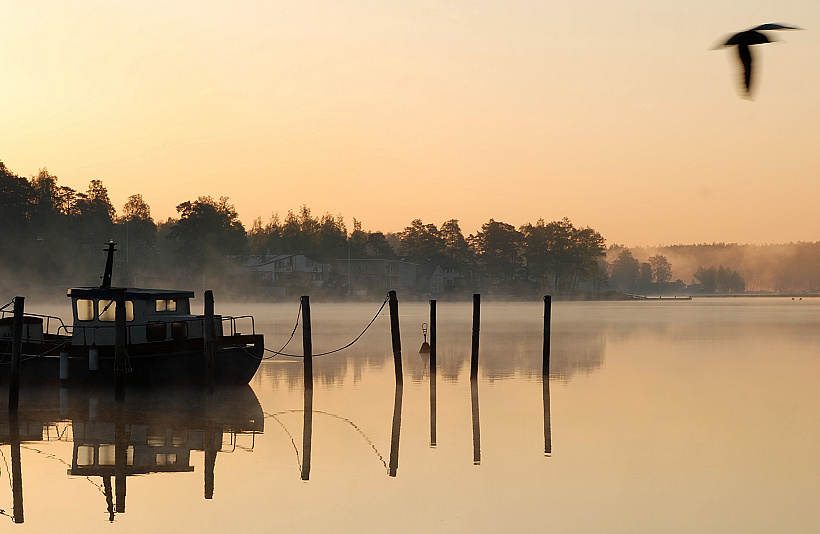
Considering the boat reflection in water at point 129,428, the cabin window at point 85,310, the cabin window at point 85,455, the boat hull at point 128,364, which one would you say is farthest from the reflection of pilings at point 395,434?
the cabin window at point 85,310

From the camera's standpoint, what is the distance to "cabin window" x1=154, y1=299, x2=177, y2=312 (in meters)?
33.2

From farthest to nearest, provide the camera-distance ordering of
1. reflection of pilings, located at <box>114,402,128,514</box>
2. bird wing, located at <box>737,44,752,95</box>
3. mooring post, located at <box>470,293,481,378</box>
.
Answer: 1. mooring post, located at <box>470,293,481,378</box>
2. reflection of pilings, located at <box>114,402,128,514</box>
3. bird wing, located at <box>737,44,752,95</box>

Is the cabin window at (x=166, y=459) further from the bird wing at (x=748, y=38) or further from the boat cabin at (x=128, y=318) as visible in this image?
the bird wing at (x=748, y=38)

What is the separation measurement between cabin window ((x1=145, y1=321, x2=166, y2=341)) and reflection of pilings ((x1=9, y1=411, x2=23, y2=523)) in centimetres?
596

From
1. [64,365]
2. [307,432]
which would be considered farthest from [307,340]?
[64,365]

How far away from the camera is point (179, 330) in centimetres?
3309

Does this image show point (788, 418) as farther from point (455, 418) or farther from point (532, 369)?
point (532, 369)

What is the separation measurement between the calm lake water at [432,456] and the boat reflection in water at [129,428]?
0.09 meters

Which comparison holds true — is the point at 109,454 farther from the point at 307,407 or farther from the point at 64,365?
the point at 64,365

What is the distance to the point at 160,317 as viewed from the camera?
3297 centimetres

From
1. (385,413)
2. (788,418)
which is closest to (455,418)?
(385,413)

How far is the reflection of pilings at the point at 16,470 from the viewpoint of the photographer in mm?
17266

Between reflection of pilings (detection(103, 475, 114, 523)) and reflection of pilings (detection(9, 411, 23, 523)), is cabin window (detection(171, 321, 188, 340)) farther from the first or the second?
reflection of pilings (detection(103, 475, 114, 523))

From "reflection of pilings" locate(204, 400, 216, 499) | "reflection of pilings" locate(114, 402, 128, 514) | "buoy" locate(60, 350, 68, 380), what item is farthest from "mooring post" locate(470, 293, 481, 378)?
"buoy" locate(60, 350, 68, 380)
